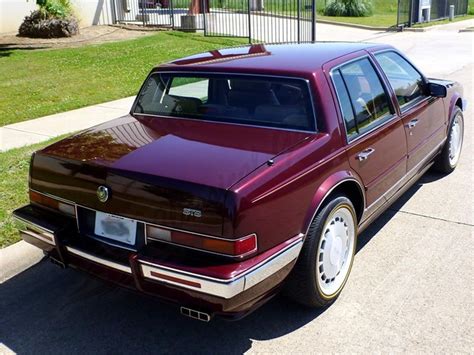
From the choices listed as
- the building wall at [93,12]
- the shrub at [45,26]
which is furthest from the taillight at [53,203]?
the building wall at [93,12]

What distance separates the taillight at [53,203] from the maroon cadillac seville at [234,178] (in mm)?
12

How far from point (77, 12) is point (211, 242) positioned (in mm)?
17504

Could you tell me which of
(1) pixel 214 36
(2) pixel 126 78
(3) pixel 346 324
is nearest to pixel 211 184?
(3) pixel 346 324

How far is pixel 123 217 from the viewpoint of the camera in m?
3.09

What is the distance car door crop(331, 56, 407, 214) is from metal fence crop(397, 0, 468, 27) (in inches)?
825

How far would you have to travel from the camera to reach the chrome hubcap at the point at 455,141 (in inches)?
228

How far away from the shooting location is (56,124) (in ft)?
27.2

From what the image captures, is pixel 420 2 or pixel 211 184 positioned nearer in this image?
pixel 211 184

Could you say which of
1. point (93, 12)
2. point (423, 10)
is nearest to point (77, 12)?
point (93, 12)

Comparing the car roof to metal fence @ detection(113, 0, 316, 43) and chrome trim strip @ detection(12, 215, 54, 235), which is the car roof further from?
metal fence @ detection(113, 0, 316, 43)

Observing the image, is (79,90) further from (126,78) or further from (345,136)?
(345,136)

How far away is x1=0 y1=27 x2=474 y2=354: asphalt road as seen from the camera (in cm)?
321

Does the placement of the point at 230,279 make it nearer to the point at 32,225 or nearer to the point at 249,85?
the point at 32,225

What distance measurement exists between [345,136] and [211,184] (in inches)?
47.0
